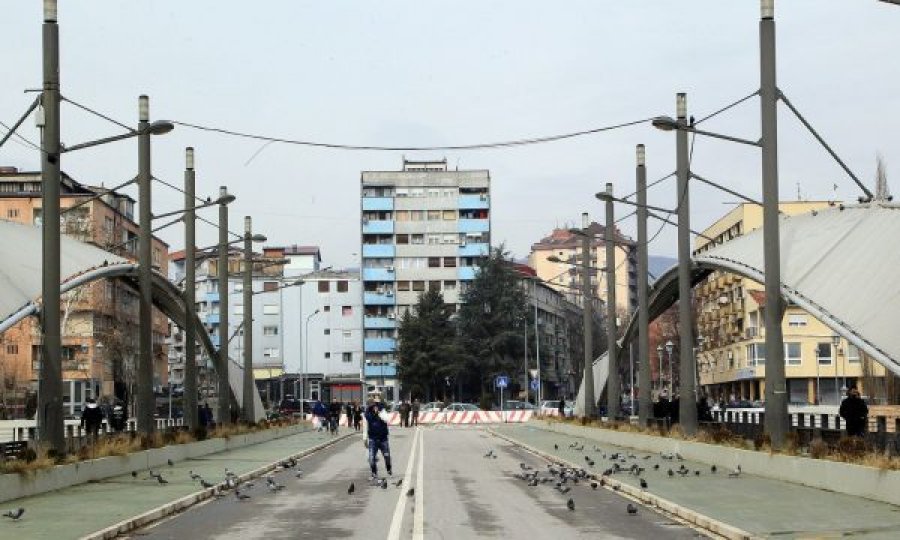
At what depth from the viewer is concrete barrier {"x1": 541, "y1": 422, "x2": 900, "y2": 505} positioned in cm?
1816

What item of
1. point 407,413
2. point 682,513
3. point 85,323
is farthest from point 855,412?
point 85,323

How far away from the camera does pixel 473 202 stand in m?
131

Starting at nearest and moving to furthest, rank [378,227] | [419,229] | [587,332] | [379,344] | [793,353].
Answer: [587,332] < [793,353] < [379,344] < [378,227] < [419,229]

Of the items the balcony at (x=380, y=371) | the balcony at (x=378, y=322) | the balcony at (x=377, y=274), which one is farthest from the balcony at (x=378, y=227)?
the balcony at (x=380, y=371)

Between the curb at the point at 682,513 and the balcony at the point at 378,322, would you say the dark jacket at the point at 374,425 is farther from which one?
the balcony at the point at 378,322

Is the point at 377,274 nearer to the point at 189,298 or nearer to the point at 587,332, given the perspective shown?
the point at 587,332

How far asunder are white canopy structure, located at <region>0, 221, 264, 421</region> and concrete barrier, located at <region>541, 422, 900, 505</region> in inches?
644

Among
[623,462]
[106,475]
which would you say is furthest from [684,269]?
[106,475]

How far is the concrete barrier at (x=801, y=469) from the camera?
59.6 ft

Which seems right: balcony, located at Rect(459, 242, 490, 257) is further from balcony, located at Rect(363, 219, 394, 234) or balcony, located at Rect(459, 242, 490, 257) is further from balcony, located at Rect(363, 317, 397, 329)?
balcony, located at Rect(363, 317, 397, 329)

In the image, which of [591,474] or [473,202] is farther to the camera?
[473,202]

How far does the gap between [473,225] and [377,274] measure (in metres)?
11.1

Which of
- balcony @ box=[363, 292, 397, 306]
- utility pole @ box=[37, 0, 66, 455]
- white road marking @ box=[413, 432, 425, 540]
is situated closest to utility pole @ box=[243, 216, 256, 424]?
white road marking @ box=[413, 432, 425, 540]

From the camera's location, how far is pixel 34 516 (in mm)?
17422
